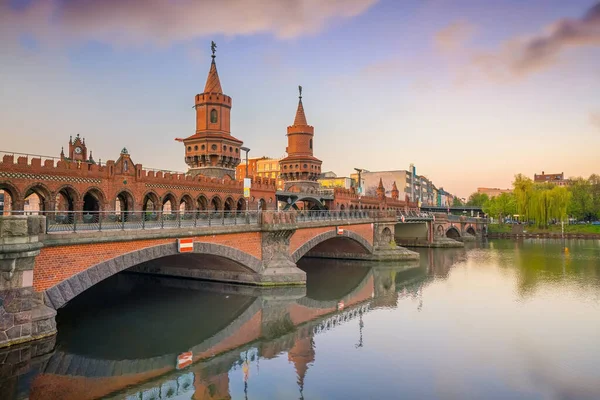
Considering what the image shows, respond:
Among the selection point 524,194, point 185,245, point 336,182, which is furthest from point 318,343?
point 336,182

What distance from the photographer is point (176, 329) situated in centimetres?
2328

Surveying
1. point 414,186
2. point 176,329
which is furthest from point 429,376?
point 414,186

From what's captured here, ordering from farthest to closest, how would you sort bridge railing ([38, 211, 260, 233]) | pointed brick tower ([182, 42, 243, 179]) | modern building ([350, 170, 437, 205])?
modern building ([350, 170, 437, 205]) → pointed brick tower ([182, 42, 243, 179]) → bridge railing ([38, 211, 260, 233])

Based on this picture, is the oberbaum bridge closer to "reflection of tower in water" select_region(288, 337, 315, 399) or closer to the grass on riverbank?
"reflection of tower in water" select_region(288, 337, 315, 399)

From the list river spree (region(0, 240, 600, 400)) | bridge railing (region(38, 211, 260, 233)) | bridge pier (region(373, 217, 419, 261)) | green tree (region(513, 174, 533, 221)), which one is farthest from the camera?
green tree (region(513, 174, 533, 221))

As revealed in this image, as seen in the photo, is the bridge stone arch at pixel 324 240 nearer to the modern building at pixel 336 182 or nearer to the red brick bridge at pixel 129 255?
the red brick bridge at pixel 129 255

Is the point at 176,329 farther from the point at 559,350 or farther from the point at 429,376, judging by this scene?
the point at 559,350

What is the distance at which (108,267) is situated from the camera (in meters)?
20.5

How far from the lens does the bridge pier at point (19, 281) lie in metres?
16.0

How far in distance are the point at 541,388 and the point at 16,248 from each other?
2009 cm

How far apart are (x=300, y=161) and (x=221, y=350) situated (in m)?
42.9

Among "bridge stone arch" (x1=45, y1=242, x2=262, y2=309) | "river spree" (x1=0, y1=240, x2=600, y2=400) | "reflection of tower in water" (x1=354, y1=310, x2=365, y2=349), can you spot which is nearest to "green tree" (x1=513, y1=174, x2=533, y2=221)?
"river spree" (x1=0, y1=240, x2=600, y2=400)

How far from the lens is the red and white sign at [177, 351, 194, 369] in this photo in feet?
59.6

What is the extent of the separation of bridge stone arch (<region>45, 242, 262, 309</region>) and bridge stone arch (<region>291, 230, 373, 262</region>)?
8.12m
